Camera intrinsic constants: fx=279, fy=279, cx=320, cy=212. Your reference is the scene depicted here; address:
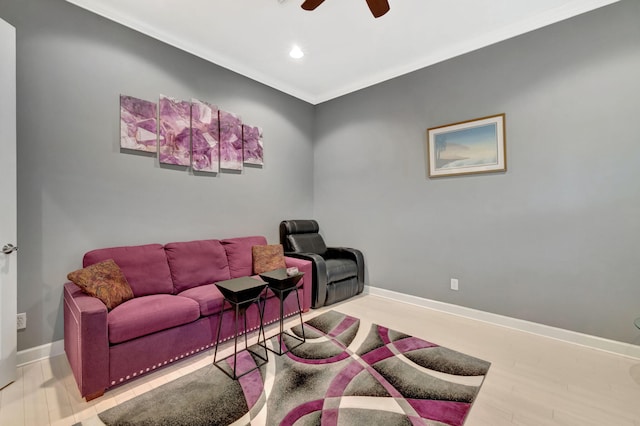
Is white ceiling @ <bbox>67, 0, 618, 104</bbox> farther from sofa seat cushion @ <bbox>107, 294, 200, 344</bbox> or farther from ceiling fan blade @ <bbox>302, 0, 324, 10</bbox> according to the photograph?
sofa seat cushion @ <bbox>107, 294, 200, 344</bbox>

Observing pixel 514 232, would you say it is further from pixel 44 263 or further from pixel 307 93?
pixel 44 263

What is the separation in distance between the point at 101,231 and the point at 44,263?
45 cm

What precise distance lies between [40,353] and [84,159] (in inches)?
65.0

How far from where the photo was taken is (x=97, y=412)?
1.69 m

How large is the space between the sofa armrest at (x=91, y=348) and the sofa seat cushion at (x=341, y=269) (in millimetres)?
2245

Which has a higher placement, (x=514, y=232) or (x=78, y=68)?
(x=78, y=68)

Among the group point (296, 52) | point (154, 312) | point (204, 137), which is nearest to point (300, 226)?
point (204, 137)

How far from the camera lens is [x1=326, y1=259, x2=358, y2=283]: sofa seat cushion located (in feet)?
11.5

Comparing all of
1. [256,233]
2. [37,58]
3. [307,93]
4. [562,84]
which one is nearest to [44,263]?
[37,58]

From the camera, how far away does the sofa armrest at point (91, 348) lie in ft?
5.74

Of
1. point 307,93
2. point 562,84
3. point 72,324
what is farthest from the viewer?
point 307,93

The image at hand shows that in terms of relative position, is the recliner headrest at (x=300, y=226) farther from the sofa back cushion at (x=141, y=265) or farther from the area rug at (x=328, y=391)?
the area rug at (x=328, y=391)

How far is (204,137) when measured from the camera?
3.24 metres

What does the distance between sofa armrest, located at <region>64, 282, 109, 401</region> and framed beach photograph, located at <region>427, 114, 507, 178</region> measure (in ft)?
11.4
